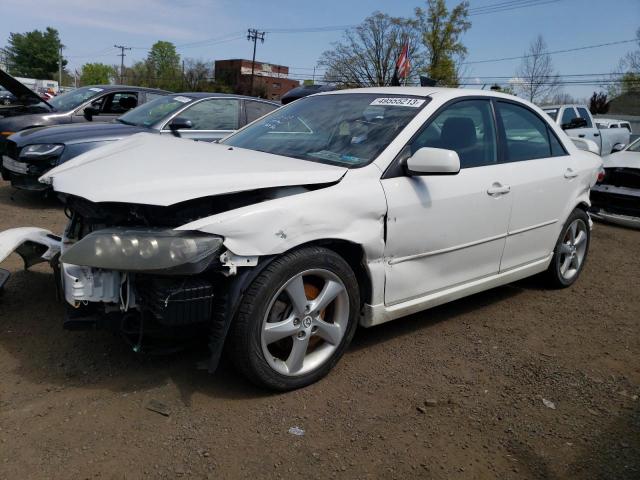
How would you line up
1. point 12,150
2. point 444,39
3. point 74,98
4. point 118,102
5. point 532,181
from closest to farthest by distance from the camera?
point 532,181 < point 12,150 < point 74,98 < point 118,102 < point 444,39

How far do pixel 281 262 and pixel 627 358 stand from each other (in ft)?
8.35

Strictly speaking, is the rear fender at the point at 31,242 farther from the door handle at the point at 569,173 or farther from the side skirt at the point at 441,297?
the door handle at the point at 569,173

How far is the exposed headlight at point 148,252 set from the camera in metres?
2.38

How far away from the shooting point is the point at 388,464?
235 cm

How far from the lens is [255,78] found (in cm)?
8162

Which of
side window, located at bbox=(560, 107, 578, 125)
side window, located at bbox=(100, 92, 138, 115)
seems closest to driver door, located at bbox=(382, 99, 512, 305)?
side window, located at bbox=(100, 92, 138, 115)

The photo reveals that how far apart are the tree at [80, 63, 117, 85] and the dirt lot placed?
357ft

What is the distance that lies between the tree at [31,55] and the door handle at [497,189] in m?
106

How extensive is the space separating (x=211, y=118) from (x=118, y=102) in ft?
8.78

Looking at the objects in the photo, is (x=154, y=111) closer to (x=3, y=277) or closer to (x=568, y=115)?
(x=3, y=277)

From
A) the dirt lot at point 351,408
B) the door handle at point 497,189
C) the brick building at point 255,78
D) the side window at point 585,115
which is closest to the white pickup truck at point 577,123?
the side window at point 585,115

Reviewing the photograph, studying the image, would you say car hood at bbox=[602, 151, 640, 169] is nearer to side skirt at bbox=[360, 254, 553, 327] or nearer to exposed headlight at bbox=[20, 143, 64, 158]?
side skirt at bbox=[360, 254, 553, 327]

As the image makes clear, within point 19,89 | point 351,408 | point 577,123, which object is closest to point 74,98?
point 19,89

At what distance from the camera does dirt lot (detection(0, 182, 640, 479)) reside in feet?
7.60
